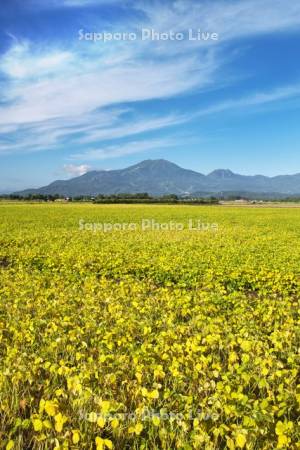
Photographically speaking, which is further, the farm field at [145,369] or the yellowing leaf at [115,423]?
the farm field at [145,369]

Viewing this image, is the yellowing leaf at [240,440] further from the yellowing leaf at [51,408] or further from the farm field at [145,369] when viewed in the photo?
the yellowing leaf at [51,408]

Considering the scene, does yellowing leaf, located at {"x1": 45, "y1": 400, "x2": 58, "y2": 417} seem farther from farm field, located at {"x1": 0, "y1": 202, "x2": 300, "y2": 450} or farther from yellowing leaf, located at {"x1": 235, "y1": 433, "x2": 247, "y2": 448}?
yellowing leaf, located at {"x1": 235, "y1": 433, "x2": 247, "y2": 448}

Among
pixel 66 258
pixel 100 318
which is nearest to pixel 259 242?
pixel 66 258

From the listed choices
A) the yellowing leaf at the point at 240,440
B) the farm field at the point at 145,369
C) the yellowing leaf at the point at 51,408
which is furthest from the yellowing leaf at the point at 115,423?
the yellowing leaf at the point at 240,440

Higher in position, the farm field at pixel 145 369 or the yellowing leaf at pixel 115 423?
the yellowing leaf at pixel 115 423

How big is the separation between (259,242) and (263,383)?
52.9ft

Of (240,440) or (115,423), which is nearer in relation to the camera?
(240,440)

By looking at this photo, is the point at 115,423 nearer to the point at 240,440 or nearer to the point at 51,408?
the point at 51,408

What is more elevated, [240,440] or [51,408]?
[51,408]

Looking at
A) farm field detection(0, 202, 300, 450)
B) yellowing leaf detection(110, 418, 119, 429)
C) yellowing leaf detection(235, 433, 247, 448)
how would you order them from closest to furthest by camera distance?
1. yellowing leaf detection(235, 433, 247, 448)
2. yellowing leaf detection(110, 418, 119, 429)
3. farm field detection(0, 202, 300, 450)

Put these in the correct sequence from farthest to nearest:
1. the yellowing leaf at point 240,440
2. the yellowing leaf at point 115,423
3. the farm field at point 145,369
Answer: the farm field at point 145,369 < the yellowing leaf at point 115,423 < the yellowing leaf at point 240,440

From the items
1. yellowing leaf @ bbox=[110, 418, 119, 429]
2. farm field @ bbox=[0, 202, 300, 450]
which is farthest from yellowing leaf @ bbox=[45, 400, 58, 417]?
yellowing leaf @ bbox=[110, 418, 119, 429]

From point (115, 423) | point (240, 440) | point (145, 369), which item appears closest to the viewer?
point (240, 440)

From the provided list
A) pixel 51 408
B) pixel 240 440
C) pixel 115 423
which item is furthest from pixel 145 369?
pixel 240 440
